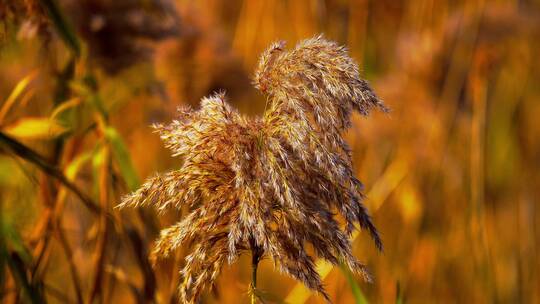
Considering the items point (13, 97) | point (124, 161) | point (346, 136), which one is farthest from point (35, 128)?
point (346, 136)

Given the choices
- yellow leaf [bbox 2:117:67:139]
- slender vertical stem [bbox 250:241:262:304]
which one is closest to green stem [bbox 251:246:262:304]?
slender vertical stem [bbox 250:241:262:304]

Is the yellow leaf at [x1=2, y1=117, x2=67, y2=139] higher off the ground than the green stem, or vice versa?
the yellow leaf at [x1=2, y1=117, x2=67, y2=139]

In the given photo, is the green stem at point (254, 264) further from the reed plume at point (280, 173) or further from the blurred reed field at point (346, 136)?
the blurred reed field at point (346, 136)

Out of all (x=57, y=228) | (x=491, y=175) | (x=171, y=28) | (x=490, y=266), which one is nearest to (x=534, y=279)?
(x=491, y=175)

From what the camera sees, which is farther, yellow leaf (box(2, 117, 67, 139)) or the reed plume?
yellow leaf (box(2, 117, 67, 139))

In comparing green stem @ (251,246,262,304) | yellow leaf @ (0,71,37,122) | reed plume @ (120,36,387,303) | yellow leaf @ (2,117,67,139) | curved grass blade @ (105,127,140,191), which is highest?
yellow leaf @ (0,71,37,122)

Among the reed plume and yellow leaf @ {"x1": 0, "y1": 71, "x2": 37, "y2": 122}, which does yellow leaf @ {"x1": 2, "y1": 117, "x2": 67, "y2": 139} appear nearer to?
yellow leaf @ {"x1": 0, "y1": 71, "x2": 37, "y2": 122}

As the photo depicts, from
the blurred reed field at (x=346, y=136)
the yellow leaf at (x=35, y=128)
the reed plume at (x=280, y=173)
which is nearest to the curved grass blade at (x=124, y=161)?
the blurred reed field at (x=346, y=136)
